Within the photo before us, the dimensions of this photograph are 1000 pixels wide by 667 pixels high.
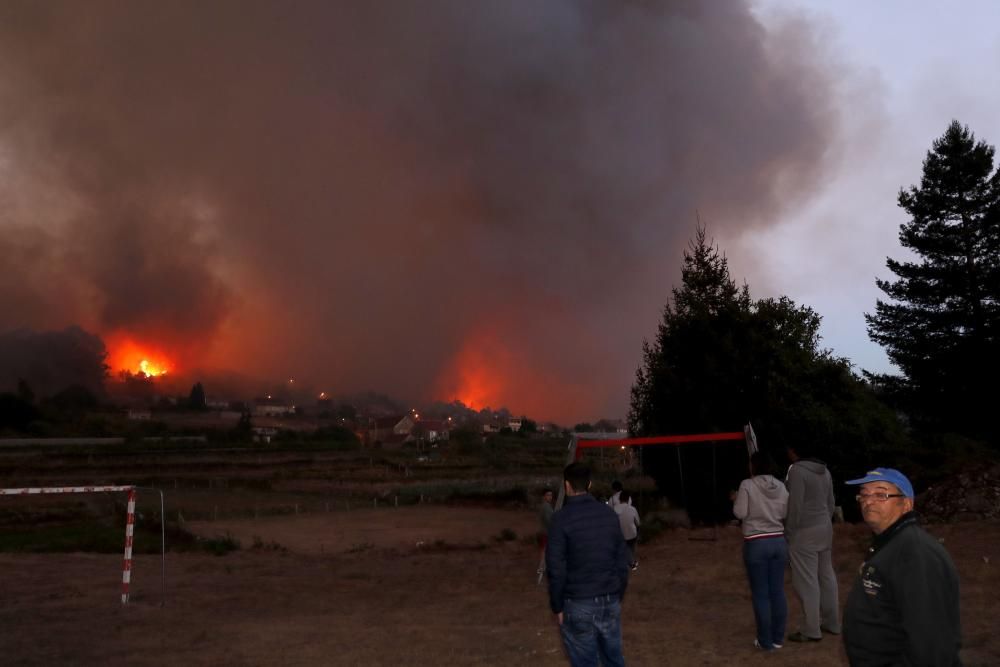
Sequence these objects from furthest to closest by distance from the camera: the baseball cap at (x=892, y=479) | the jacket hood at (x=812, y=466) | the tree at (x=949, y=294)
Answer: the tree at (x=949, y=294)
the jacket hood at (x=812, y=466)
the baseball cap at (x=892, y=479)

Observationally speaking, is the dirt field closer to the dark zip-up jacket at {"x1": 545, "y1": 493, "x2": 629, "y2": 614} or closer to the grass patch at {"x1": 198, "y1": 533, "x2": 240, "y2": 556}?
the grass patch at {"x1": 198, "y1": 533, "x2": 240, "y2": 556}

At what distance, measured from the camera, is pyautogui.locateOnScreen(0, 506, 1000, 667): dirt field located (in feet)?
30.3

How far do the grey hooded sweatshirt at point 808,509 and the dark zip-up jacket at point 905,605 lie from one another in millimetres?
5068

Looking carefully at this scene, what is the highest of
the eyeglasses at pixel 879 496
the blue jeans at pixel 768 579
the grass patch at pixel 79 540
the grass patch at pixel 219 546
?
the eyeglasses at pixel 879 496

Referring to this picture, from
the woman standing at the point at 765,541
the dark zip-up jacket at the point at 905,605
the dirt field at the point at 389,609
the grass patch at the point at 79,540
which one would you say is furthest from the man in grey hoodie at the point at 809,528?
the grass patch at the point at 79,540

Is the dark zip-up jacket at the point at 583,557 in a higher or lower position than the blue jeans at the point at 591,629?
higher

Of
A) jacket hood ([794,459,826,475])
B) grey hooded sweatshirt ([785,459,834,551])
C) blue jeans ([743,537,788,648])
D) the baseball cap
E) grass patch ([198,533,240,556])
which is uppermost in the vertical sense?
the baseball cap

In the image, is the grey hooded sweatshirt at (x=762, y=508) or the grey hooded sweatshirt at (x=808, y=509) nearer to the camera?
the grey hooded sweatshirt at (x=762, y=508)

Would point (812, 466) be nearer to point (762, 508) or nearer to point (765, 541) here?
point (762, 508)

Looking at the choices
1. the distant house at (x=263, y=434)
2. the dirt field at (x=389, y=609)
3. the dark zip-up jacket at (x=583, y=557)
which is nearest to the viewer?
the dark zip-up jacket at (x=583, y=557)

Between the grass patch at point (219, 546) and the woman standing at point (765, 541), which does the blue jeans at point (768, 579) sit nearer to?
the woman standing at point (765, 541)

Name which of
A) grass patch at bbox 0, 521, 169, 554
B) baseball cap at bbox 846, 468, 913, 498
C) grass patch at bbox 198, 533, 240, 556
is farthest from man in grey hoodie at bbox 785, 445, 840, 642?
grass patch at bbox 0, 521, 169, 554

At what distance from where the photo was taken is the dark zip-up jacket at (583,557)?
17.9ft

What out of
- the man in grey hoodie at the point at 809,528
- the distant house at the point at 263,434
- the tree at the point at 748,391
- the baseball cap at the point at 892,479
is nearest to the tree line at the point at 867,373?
the tree at the point at 748,391
